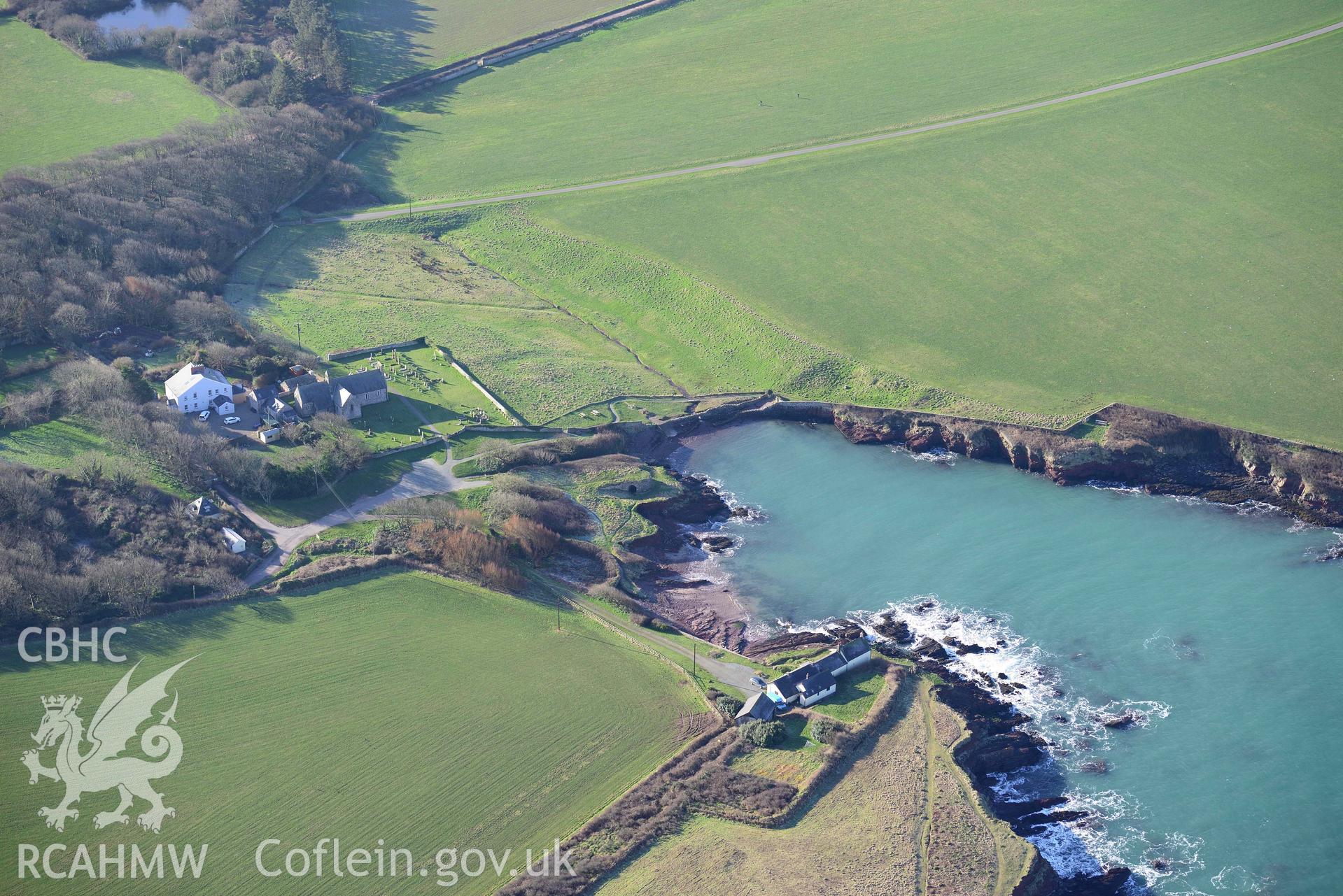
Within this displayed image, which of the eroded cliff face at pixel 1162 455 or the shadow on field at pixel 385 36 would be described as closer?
the eroded cliff face at pixel 1162 455

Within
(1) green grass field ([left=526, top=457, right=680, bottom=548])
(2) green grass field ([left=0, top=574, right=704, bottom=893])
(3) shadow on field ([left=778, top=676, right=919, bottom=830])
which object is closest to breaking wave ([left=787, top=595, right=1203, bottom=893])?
(3) shadow on field ([left=778, top=676, right=919, bottom=830])

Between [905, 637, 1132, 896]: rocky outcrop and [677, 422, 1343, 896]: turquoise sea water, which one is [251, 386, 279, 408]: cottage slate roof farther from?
[905, 637, 1132, 896]: rocky outcrop

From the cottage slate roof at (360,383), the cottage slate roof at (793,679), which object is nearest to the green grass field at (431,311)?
the cottage slate roof at (360,383)

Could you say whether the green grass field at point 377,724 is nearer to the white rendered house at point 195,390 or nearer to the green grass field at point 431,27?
the white rendered house at point 195,390

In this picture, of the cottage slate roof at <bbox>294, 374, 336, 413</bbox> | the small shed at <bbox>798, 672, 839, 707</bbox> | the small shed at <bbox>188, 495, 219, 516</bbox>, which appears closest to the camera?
the small shed at <bbox>798, 672, 839, 707</bbox>

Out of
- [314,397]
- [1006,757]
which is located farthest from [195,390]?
[1006,757]

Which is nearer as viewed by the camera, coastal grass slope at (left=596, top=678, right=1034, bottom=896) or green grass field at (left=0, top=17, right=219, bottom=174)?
coastal grass slope at (left=596, top=678, right=1034, bottom=896)

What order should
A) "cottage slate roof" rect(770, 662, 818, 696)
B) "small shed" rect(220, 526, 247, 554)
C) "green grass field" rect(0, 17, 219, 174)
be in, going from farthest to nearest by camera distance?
1. "green grass field" rect(0, 17, 219, 174)
2. "small shed" rect(220, 526, 247, 554)
3. "cottage slate roof" rect(770, 662, 818, 696)
